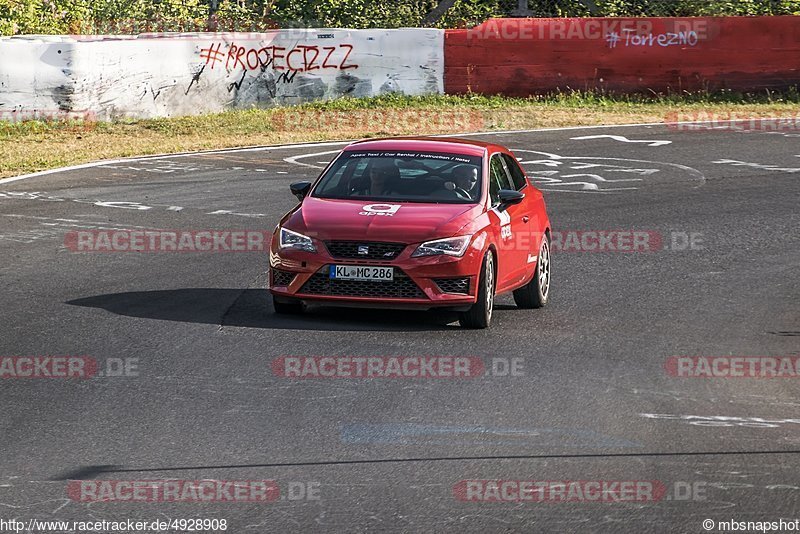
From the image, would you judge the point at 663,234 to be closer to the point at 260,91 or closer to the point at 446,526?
the point at 446,526

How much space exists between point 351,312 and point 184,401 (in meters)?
3.50

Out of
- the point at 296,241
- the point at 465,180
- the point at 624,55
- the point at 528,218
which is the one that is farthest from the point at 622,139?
the point at 296,241

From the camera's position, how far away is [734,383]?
31.9ft

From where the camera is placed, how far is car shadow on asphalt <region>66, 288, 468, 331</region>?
11.4 meters

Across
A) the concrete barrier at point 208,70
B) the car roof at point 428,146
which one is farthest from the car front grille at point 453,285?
the concrete barrier at point 208,70

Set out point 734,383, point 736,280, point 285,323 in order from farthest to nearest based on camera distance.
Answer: point 736,280, point 285,323, point 734,383

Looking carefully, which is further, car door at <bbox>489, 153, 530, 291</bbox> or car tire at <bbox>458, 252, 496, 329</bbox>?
car door at <bbox>489, 153, 530, 291</bbox>

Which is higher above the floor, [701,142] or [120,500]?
[120,500]

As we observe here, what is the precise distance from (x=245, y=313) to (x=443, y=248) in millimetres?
1898

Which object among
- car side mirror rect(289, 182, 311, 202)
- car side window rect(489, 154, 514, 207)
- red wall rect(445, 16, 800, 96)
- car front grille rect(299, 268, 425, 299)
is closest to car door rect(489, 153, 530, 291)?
car side window rect(489, 154, 514, 207)

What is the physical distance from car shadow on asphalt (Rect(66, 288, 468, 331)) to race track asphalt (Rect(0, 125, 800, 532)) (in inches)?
1.8

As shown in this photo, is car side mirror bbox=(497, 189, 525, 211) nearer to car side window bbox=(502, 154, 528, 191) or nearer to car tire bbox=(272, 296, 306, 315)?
car side window bbox=(502, 154, 528, 191)

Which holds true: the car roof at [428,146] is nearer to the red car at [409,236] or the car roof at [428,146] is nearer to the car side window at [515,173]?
the red car at [409,236]

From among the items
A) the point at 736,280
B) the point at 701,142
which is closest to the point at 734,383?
the point at 736,280
